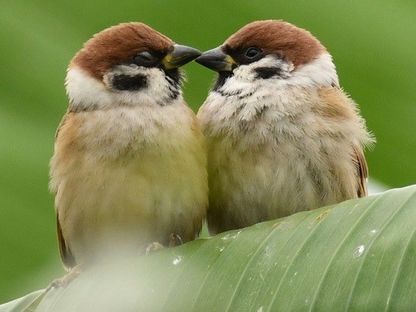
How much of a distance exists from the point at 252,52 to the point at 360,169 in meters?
0.54

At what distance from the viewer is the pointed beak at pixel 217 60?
3.13 metres

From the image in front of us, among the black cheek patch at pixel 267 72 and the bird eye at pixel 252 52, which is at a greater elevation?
the bird eye at pixel 252 52


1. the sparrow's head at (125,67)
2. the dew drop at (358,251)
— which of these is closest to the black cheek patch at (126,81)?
the sparrow's head at (125,67)

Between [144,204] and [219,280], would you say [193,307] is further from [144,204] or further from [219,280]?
[144,204]

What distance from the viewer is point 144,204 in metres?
2.74

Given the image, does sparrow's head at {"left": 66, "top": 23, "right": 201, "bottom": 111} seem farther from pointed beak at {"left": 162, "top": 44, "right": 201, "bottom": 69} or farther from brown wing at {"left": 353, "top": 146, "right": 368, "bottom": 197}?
brown wing at {"left": 353, "top": 146, "right": 368, "bottom": 197}

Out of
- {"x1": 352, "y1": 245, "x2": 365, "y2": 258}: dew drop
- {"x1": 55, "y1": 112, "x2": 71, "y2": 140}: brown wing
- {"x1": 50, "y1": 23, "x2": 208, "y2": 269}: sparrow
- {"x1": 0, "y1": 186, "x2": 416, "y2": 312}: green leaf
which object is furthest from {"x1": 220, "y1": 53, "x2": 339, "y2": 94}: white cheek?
{"x1": 352, "y1": 245, "x2": 365, "y2": 258}: dew drop

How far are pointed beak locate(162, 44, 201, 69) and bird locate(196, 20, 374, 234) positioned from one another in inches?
4.0

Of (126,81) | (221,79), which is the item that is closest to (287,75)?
(221,79)

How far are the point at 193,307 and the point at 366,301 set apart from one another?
426 millimetres

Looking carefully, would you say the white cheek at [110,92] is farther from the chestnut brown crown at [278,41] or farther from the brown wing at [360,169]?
the brown wing at [360,169]

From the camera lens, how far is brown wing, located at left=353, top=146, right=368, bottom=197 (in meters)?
3.09

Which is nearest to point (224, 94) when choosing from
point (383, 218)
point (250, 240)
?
point (250, 240)

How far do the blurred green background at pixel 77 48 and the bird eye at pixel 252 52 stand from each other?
0.24 metres
